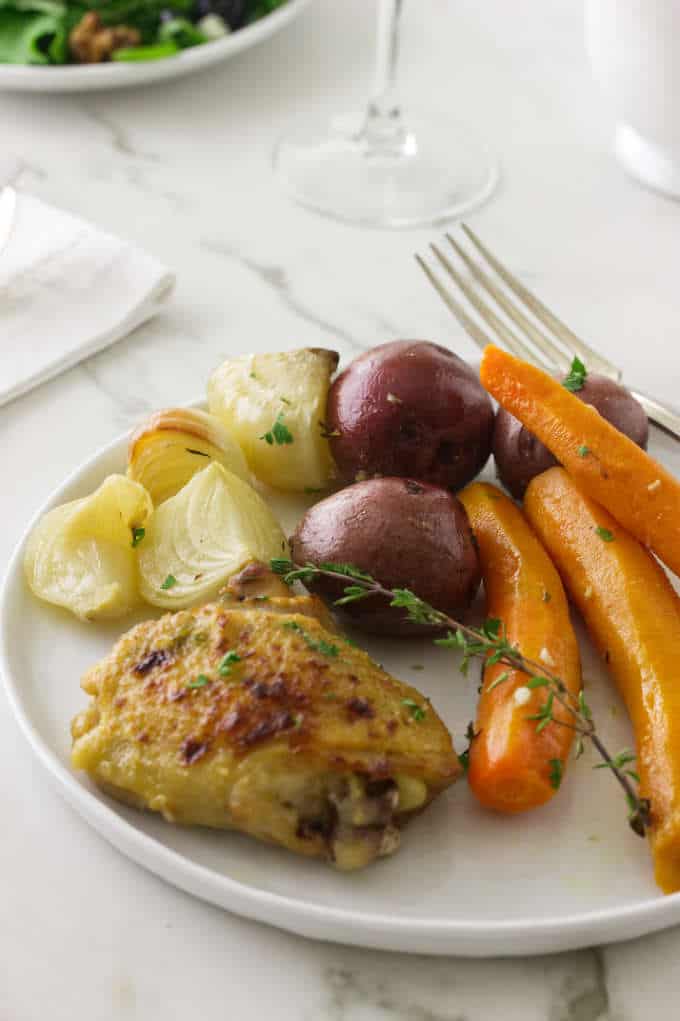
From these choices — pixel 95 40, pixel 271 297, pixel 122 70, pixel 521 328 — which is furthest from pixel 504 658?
pixel 95 40

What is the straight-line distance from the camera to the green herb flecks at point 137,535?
5.44ft

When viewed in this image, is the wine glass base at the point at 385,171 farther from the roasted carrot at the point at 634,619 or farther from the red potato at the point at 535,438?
the roasted carrot at the point at 634,619

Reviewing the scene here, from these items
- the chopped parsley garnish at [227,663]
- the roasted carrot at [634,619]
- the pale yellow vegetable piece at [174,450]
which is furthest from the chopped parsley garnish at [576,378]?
the chopped parsley garnish at [227,663]

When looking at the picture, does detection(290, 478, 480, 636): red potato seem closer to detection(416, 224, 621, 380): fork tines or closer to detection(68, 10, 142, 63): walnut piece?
detection(416, 224, 621, 380): fork tines

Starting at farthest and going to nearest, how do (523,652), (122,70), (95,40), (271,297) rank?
1. (95,40)
2. (122,70)
3. (271,297)
4. (523,652)

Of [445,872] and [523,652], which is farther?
[523,652]

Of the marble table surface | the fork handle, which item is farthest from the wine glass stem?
the fork handle

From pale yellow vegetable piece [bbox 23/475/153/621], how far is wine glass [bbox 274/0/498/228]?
1336 millimetres

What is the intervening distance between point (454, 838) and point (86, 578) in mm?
595

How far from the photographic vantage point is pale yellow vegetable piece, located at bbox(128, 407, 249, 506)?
5.71 ft

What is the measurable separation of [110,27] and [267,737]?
2385mm

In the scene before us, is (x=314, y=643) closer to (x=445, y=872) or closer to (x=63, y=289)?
(x=445, y=872)

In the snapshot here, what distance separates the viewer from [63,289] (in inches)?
96.2

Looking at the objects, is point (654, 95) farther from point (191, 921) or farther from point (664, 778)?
point (191, 921)
